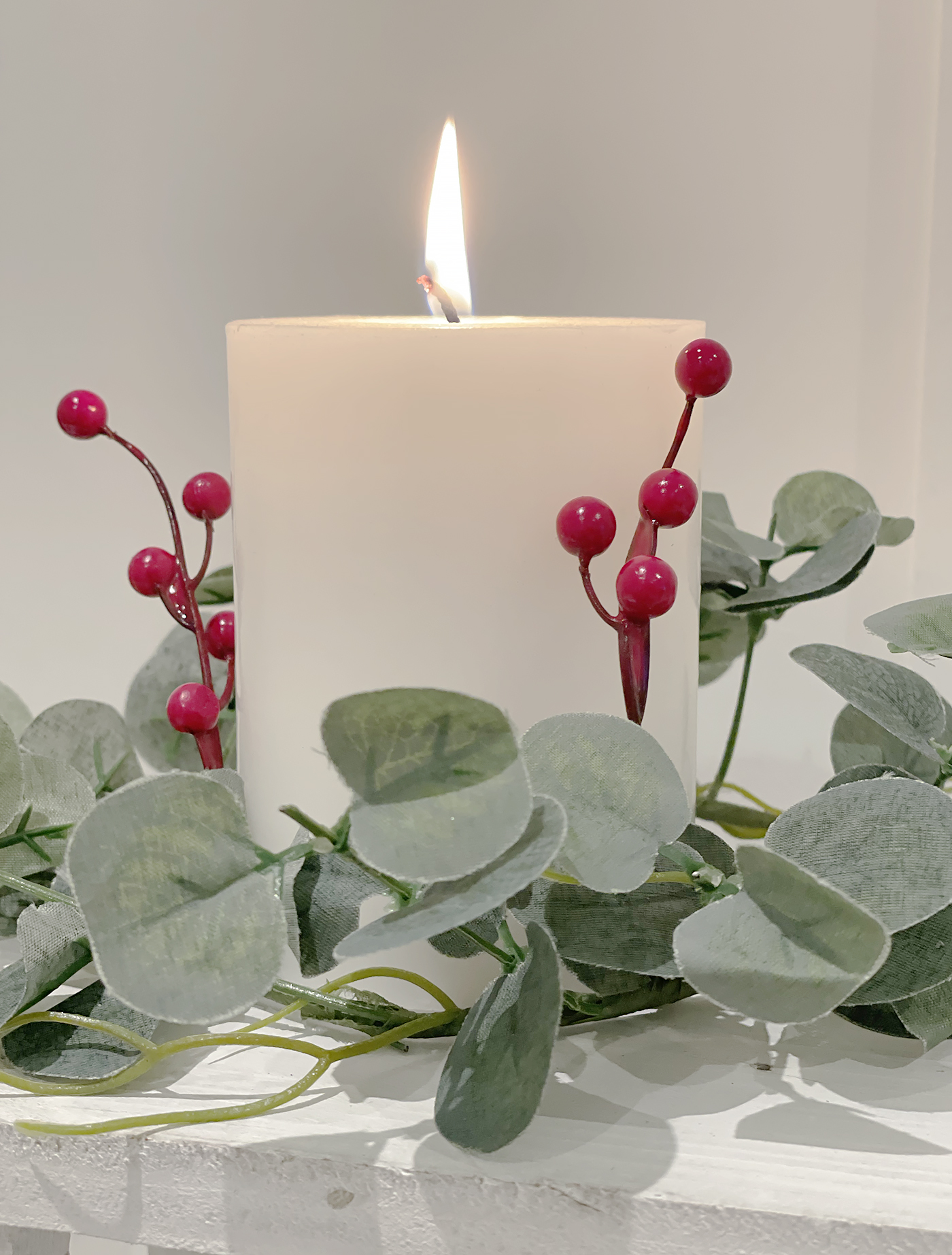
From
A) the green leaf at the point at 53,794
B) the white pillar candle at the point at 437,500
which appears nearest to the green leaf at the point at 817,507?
the white pillar candle at the point at 437,500

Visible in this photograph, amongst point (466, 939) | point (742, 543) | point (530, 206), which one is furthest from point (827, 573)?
point (530, 206)

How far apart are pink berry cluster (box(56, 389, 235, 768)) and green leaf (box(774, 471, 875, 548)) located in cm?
17

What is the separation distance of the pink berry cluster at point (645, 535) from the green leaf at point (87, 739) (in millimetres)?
174

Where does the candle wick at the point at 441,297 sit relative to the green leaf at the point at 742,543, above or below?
above

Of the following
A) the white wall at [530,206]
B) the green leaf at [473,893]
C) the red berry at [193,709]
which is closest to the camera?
the green leaf at [473,893]

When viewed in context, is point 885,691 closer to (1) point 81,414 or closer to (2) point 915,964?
(2) point 915,964

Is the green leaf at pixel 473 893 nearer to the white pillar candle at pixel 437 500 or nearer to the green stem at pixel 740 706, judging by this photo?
the white pillar candle at pixel 437 500

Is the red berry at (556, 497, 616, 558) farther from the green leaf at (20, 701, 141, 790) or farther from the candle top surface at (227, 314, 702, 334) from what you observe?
the green leaf at (20, 701, 141, 790)

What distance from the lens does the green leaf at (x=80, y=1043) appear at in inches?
9.7

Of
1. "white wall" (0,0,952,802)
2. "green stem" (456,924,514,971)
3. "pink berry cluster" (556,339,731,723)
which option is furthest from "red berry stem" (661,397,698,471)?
"white wall" (0,0,952,802)

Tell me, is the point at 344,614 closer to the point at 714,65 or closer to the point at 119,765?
the point at 119,765

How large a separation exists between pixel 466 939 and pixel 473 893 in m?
0.07

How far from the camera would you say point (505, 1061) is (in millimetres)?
216

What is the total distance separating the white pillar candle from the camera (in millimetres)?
247
